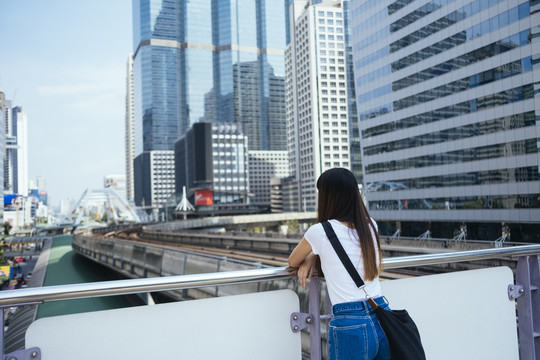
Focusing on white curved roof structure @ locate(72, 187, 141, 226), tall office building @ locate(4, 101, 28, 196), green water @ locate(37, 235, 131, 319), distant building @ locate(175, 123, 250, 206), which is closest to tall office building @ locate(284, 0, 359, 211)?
distant building @ locate(175, 123, 250, 206)

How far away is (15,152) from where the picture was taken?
15812cm

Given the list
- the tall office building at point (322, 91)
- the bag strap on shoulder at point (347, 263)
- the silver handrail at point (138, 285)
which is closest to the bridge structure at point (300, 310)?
the silver handrail at point (138, 285)

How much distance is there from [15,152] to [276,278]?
183m

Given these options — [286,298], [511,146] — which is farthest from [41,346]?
[511,146]

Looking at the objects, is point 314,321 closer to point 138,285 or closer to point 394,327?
point 394,327

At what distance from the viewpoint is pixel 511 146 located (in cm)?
4041

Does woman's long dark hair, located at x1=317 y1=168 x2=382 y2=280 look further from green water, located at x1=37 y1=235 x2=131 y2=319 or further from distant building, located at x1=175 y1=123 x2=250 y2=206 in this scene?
distant building, located at x1=175 y1=123 x2=250 y2=206

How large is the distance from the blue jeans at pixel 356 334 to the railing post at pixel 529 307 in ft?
7.55

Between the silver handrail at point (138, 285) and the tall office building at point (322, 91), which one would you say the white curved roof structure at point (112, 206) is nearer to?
the tall office building at point (322, 91)

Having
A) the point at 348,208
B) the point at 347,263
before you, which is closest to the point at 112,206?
the point at 348,208

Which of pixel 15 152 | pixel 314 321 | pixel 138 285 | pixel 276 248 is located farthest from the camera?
pixel 15 152

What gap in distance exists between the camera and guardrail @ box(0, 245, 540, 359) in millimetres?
2285

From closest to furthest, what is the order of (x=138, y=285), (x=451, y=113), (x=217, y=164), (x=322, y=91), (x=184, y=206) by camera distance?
(x=138, y=285) → (x=451, y=113) → (x=322, y=91) → (x=184, y=206) → (x=217, y=164)

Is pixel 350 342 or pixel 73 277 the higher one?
pixel 350 342
